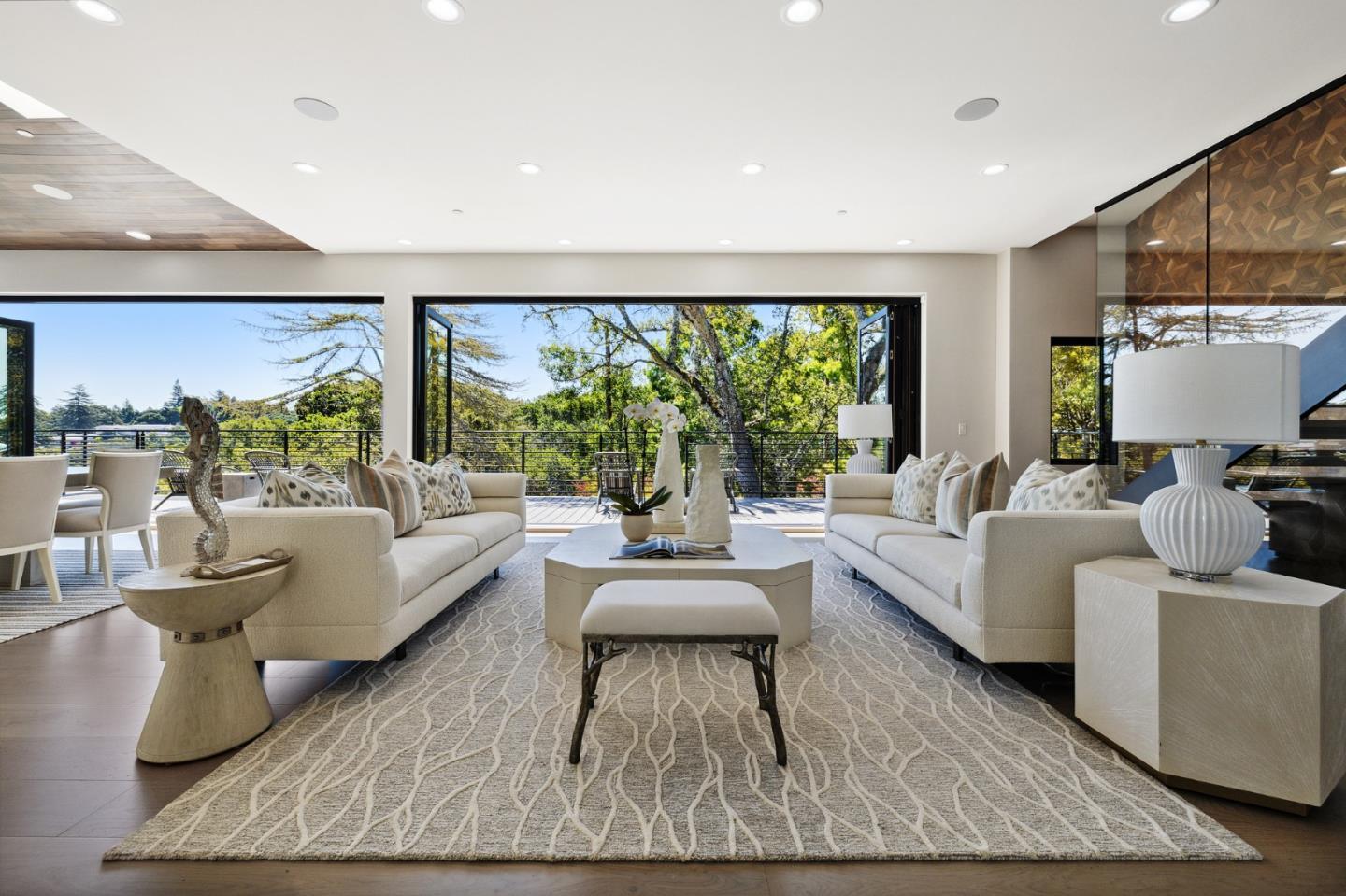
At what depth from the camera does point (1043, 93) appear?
2932 mm

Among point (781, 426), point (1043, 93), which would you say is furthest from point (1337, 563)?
point (781, 426)

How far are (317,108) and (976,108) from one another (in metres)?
3.44

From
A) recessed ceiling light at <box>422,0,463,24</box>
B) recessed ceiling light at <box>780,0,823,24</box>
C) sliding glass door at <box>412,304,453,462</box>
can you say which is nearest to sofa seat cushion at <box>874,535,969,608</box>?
recessed ceiling light at <box>780,0,823,24</box>

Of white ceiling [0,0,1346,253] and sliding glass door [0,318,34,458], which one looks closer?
white ceiling [0,0,1346,253]

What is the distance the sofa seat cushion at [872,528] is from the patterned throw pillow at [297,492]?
8.89 ft

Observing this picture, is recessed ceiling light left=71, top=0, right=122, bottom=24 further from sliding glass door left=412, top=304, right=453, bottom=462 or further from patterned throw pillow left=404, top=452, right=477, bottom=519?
sliding glass door left=412, top=304, right=453, bottom=462

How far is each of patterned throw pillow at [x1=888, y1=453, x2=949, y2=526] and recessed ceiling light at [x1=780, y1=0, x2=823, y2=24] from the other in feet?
8.12

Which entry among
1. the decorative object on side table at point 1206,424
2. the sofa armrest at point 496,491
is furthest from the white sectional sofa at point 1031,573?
the sofa armrest at point 496,491

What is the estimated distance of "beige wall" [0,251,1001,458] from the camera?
5617mm

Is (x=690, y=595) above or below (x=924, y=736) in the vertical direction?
above

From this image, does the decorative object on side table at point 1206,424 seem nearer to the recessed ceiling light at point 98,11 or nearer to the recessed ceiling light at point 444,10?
the recessed ceiling light at point 444,10

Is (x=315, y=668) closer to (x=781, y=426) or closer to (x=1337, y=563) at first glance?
(x=1337, y=563)

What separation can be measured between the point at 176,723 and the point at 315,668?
0.72 meters

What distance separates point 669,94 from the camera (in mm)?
2941
